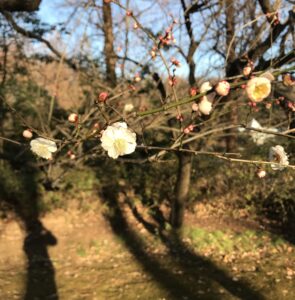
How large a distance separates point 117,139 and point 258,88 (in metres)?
0.68

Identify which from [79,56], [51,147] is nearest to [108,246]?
[79,56]

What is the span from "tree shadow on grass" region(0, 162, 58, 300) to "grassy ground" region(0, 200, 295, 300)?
1.2 inches

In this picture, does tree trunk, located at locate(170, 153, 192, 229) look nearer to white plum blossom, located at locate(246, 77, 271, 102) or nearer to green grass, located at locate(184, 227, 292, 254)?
green grass, located at locate(184, 227, 292, 254)

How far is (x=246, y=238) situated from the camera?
22.7 ft

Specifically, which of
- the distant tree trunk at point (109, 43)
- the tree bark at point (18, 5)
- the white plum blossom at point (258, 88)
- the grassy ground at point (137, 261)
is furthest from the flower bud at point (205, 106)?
the distant tree trunk at point (109, 43)

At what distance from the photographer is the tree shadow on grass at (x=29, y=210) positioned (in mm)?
6723

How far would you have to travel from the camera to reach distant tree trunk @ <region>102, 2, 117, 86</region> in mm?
8719

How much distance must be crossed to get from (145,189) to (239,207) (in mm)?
1819

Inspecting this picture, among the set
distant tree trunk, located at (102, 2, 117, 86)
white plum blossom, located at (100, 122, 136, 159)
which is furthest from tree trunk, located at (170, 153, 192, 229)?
white plum blossom, located at (100, 122, 136, 159)

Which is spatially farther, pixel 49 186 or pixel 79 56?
pixel 79 56

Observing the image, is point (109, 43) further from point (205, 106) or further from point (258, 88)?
point (258, 88)

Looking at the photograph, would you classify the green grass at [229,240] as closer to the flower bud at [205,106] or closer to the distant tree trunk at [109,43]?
the distant tree trunk at [109,43]

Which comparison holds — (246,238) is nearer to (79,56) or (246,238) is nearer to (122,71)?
(122,71)

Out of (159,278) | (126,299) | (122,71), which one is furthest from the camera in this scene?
(122,71)
